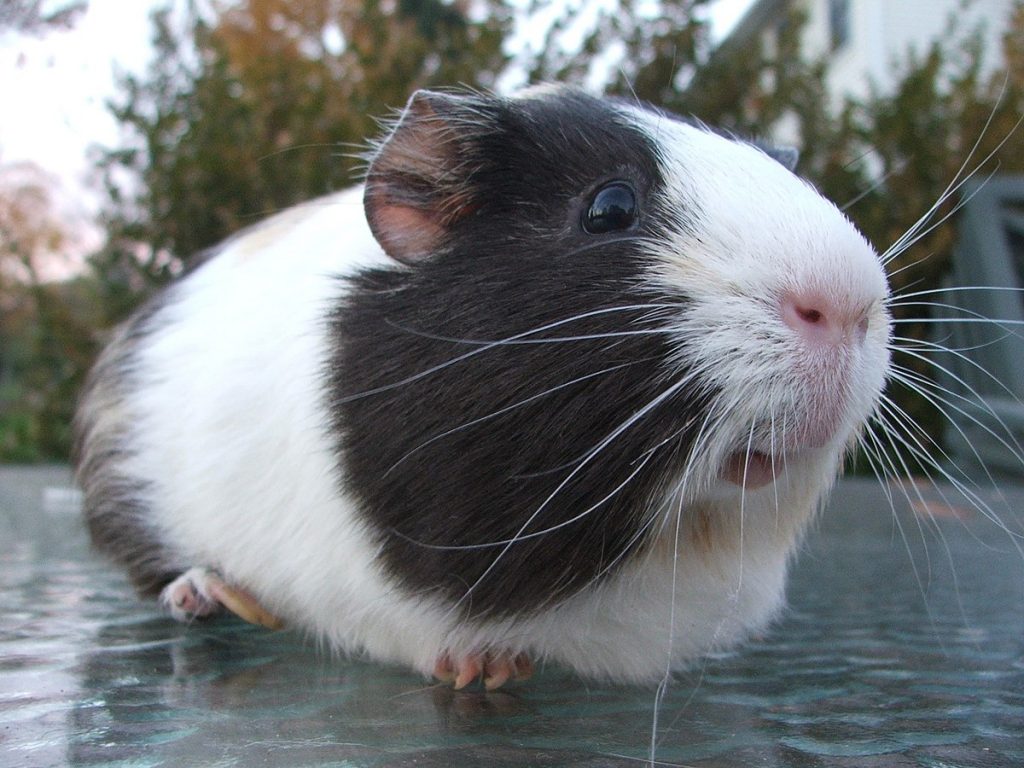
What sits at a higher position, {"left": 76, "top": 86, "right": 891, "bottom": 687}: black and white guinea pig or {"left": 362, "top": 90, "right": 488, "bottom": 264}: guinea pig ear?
{"left": 362, "top": 90, "right": 488, "bottom": 264}: guinea pig ear

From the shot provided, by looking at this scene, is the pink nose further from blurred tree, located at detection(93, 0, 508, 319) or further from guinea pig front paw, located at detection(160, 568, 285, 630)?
blurred tree, located at detection(93, 0, 508, 319)

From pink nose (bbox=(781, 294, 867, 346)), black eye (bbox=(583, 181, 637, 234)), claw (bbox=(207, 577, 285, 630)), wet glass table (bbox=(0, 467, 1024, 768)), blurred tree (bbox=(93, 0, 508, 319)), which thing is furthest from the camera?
blurred tree (bbox=(93, 0, 508, 319))

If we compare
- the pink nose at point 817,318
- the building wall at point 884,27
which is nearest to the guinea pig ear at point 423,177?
the pink nose at point 817,318

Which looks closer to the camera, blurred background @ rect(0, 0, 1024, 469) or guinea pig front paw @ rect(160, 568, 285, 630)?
guinea pig front paw @ rect(160, 568, 285, 630)

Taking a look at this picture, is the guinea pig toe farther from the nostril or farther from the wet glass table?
Result: the nostril

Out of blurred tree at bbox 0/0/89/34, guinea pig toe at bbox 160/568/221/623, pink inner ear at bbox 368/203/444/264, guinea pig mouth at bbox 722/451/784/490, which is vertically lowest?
guinea pig toe at bbox 160/568/221/623

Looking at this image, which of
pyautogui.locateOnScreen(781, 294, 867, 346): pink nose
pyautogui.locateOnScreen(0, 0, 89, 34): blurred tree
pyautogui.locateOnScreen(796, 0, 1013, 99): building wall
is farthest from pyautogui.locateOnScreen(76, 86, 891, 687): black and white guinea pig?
pyautogui.locateOnScreen(796, 0, 1013, 99): building wall

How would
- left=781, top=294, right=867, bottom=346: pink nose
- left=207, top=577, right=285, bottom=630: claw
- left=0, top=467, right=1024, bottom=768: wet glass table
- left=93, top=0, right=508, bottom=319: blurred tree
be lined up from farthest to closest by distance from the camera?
left=93, top=0, right=508, bottom=319: blurred tree → left=207, top=577, right=285, bottom=630: claw → left=781, top=294, right=867, bottom=346: pink nose → left=0, top=467, right=1024, bottom=768: wet glass table
